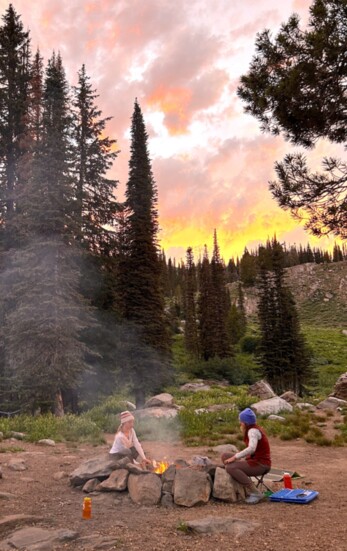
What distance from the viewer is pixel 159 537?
6.09 metres

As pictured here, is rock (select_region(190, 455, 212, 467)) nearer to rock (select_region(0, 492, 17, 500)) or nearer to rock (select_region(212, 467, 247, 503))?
rock (select_region(212, 467, 247, 503))

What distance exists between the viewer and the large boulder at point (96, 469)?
8852 millimetres

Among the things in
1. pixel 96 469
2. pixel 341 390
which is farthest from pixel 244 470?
pixel 341 390

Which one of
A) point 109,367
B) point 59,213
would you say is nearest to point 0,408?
point 109,367

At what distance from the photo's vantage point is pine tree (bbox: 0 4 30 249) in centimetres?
2402

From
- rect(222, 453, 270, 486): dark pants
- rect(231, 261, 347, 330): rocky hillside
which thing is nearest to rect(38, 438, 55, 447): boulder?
rect(222, 453, 270, 486): dark pants

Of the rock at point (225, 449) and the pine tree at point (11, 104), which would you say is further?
the pine tree at point (11, 104)

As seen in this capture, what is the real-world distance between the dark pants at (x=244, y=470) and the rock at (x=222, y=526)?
4.99 feet

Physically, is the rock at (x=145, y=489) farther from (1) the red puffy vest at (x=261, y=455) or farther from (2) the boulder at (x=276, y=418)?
(2) the boulder at (x=276, y=418)

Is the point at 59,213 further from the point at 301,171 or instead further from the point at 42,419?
the point at 301,171

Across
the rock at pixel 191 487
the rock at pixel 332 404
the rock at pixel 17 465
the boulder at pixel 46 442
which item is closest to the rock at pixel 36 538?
the rock at pixel 191 487

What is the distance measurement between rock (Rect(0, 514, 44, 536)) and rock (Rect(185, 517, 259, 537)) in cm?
255

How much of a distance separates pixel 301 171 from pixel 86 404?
63.0ft

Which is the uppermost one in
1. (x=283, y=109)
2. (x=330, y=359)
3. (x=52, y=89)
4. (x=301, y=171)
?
(x=52, y=89)
